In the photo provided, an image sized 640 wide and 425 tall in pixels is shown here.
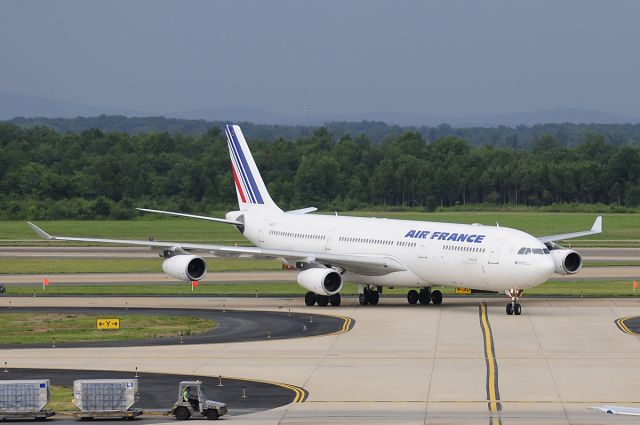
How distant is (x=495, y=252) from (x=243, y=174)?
22.8 metres

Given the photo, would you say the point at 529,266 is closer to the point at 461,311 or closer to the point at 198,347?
the point at 461,311

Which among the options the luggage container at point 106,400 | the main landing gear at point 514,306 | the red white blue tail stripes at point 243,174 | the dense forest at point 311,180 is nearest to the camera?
the luggage container at point 106,400

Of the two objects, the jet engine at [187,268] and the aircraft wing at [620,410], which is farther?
the jet engine at [187,268]

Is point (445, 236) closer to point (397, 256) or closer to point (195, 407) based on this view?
point (397, 256)

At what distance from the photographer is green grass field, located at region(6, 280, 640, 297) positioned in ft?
233

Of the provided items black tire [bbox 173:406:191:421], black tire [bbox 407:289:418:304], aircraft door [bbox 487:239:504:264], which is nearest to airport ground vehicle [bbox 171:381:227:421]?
black tire [bbox 173:406:191:421]

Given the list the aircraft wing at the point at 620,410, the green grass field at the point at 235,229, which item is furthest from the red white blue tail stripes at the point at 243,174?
the aircraft wing at the point at 620,410

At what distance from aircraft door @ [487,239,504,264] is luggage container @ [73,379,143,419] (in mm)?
26525

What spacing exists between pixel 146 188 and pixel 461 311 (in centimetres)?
11970

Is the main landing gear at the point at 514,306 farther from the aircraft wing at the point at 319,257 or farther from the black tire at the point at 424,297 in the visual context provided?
the black tire at the point at 424,297

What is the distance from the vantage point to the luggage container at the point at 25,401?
3431 cm

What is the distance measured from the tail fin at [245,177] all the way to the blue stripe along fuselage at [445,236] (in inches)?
580

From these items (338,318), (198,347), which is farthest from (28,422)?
(338,318)

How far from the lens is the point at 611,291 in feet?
236
